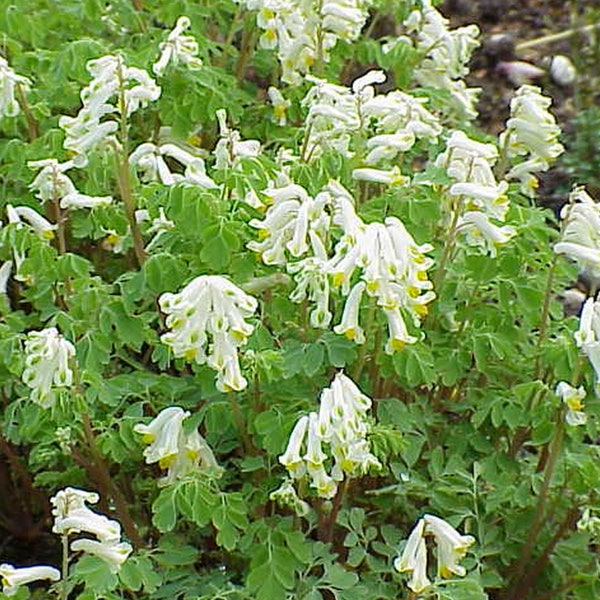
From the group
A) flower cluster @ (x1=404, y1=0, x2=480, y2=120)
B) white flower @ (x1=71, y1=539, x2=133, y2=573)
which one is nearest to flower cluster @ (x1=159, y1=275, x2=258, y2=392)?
white flower @ (x1=71, y1=539, x2=133, y2=573)

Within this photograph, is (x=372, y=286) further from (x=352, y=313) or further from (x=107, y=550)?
(x=107, y=550)

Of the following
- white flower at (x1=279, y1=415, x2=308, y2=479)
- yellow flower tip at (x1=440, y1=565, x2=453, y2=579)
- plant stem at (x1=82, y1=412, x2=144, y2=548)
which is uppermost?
white flower at (x1=279, y1=415, x2=308, y2=479)

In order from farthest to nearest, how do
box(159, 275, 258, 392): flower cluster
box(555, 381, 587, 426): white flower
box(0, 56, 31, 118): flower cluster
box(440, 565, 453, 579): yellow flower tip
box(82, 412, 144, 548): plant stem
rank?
1. box(0, 56, 31, 118): flower cluster
2. box(82, 412, 144, 548): plant stem
3. box(555, 381, 587, 426): white flower
4. box(440, 565, 453, 579): yellow flower tip
5. box(159, 275, 258, 392): flower cluster

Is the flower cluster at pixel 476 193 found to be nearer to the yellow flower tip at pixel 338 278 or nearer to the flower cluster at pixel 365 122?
the flower cluster at pixel 365 122

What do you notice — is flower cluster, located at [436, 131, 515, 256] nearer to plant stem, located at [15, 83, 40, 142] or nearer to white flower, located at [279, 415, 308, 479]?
white flower, located at [279, 415, 308, 479]

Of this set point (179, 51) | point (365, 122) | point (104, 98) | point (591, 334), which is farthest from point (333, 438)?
point (179, 51)

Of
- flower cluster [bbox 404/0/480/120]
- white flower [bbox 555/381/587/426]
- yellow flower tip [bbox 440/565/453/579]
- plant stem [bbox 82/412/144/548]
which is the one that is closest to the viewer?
yellow flower tip [bbox 440/565/453/579]
